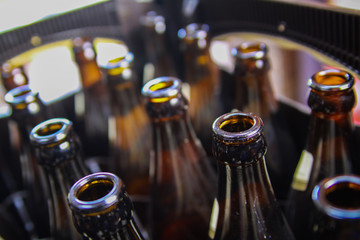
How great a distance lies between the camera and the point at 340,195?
0.88 ft

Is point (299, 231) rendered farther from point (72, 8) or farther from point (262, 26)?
point (72, 8)

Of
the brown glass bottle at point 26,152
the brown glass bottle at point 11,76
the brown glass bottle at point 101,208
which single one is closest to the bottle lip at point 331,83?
the brown glass bottle at point 101,208

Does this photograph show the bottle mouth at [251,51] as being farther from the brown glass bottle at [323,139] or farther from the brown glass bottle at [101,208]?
the brown glass bottle at [101,208]

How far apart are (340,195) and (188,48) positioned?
0.53 meters

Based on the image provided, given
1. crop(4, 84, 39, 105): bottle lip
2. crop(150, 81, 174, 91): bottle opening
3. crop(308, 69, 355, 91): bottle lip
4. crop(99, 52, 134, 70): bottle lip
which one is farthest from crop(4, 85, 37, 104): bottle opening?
crop(308, 69, 355, 91): bottle lip

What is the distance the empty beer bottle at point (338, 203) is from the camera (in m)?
0.25

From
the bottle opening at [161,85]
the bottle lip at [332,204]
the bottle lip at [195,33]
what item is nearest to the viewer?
the bottle lip at [332,204]

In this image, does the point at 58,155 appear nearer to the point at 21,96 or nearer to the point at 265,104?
the point at 21,96

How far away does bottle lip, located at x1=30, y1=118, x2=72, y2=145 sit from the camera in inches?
16.4

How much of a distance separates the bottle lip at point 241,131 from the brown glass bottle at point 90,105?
0.52 meters

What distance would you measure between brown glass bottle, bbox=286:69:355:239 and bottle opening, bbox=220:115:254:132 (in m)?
0.12

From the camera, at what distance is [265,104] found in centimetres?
64

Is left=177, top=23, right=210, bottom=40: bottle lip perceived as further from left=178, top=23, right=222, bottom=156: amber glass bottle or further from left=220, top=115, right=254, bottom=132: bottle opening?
left=220, top=115, right=254, bottom=132: bottle opening

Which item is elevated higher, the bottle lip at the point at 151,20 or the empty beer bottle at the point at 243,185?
the bottle lip at the point at 151,20
